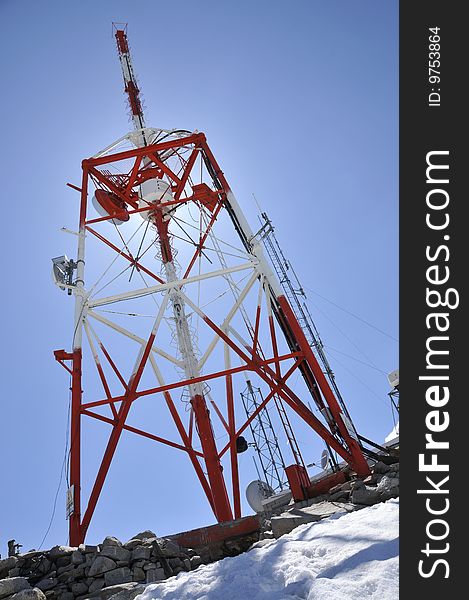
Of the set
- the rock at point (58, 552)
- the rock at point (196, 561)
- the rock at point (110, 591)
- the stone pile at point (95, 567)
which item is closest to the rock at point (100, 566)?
the stone pile at point (95, 567)

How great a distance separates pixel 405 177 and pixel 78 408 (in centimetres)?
1068

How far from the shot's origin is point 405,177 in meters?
5.82

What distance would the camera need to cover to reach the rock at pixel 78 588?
363 inches

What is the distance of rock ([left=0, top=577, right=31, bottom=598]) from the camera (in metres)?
8.56

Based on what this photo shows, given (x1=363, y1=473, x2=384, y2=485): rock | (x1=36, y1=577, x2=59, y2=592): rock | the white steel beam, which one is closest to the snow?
(x1=36, y1=577, x2=59, y2=592): rock

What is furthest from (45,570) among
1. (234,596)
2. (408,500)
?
(408,500)

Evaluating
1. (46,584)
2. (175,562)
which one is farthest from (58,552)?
(175,562)

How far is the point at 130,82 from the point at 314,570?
19521 millimetres

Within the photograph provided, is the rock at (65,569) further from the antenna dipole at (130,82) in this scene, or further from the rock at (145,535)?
the antenna dipole at (130,82)

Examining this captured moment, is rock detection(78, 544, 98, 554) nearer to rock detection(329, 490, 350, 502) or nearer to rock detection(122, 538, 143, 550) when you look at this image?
rock detection(122, 538, 143, 550)

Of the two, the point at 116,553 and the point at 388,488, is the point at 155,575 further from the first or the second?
the point at 388,488

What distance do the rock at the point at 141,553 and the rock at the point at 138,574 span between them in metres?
0.21

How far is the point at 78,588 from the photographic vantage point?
9.27 metres

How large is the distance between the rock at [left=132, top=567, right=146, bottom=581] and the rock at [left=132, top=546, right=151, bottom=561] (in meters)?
0.21
